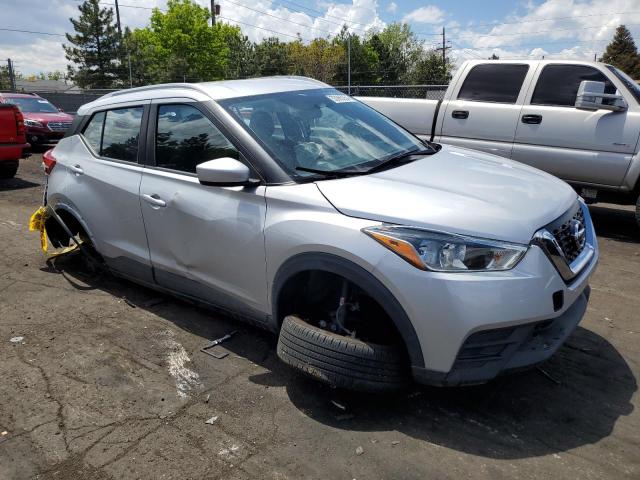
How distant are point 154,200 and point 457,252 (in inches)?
85.3

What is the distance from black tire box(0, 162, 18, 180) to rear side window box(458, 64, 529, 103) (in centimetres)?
839

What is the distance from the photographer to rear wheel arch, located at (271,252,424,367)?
2.52 meters

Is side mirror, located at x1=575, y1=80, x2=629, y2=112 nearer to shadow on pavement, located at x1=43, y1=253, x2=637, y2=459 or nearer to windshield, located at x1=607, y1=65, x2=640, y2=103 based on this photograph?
windshield, located at x1=607, y1=65, x2=640, y2=103

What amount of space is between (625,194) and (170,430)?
5858 millimetres

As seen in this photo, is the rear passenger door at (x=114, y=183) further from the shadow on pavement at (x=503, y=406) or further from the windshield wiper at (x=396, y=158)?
the windshield wiper at (x=396, y=158)

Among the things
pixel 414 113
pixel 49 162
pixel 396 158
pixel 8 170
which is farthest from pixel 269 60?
pixel 396 158

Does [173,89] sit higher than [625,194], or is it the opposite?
[173,89]

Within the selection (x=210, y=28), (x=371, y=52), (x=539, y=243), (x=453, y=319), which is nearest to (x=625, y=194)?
(x=539, y=243)

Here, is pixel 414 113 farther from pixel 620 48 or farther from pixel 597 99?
pixel 620 48

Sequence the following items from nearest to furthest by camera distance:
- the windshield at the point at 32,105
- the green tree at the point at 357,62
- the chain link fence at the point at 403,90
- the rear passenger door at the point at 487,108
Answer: the rear passenger door at the point at 487,108, the chain link fence at the point at 403,90, the windshield at the point at 32,105, the green tree at the point at 357,62

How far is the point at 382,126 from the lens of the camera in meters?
3.89

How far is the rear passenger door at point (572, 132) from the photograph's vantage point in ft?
20.2

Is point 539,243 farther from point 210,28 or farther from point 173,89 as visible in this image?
point 210,28

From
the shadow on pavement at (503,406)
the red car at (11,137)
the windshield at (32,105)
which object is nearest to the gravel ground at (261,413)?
the shadow on pavement at (503,406)
